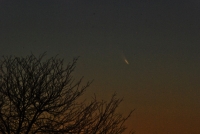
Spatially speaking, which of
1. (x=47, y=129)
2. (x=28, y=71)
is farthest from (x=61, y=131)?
(x=28, y=71)

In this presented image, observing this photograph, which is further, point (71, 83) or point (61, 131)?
point (71, 83)

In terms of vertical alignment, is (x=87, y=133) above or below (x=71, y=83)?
below

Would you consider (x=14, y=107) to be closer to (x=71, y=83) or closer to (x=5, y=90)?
(x=5, y=90)

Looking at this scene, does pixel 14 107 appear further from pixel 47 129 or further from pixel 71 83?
pixel 71 83

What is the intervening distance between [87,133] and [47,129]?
5.53 feet

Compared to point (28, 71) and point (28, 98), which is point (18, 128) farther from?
point (28, 71)

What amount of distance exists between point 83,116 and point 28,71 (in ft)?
9.76

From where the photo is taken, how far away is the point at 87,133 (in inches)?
753

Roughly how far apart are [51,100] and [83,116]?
1522 mm

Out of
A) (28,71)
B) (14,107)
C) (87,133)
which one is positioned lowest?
(87,133)

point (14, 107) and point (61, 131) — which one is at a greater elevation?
point (14, 107)

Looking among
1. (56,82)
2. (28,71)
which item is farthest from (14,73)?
(56,82)

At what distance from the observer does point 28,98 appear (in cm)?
1883

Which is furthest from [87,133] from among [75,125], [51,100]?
[51,100]
